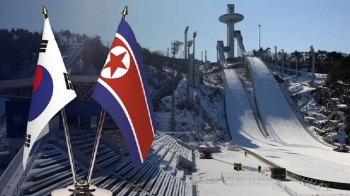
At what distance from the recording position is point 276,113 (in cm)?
4794

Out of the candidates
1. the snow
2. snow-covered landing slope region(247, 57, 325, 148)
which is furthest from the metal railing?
snow-covered landing slope region(247, 57, 325, 148)

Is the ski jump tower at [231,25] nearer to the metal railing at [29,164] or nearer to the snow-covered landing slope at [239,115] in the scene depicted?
the snow-covered landing slope at [239,115]

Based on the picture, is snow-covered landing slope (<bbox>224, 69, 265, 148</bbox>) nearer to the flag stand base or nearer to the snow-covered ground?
the snow-covered ground

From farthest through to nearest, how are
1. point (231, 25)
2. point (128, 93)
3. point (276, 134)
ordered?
point (231, 25), point (276, 134), point (128, 93)

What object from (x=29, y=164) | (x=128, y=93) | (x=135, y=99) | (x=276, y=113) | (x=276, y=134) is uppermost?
(x=128, y=93)

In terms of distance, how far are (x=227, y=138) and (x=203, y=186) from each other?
72.7 feet

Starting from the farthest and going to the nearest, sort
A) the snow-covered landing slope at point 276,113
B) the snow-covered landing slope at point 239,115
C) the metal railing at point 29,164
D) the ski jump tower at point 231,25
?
the ski jump tower at point 231,25 → the snow-covered landing slope at point 239,115 → the snow-covered landing slope at point 276,113 → the metal railing at point 29,164

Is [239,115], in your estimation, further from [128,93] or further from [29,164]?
[128,93]

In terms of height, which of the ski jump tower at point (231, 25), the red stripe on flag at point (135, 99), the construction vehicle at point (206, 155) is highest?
the ski jump tower at point (231, 25)

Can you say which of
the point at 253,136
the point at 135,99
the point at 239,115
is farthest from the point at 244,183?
the point at 239,115

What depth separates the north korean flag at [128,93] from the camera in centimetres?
544

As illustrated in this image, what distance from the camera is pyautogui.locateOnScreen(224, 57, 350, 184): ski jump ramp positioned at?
26688 mm

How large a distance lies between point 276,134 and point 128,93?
39394 mm

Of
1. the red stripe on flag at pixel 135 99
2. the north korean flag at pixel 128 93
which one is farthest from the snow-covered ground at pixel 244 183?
the north korean flag at pixel 128 93
